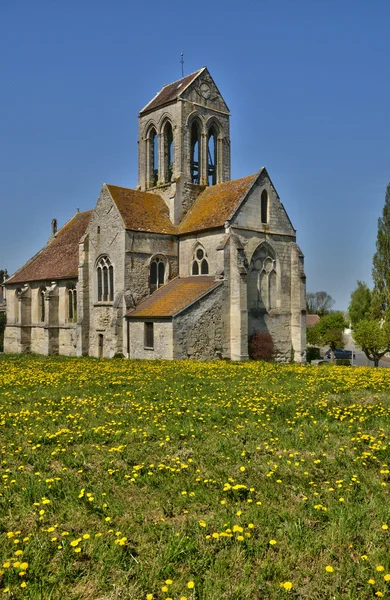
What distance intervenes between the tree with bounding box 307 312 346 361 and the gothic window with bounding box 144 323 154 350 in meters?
31.2

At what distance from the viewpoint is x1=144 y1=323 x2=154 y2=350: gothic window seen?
2627 centimetres

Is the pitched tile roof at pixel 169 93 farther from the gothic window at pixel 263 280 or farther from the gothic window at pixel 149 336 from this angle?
the gothic window at pixel 149 336

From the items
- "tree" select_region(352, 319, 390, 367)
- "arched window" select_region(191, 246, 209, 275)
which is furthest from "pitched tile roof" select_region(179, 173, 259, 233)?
"tree" select_region(352, 319, 390, 367)

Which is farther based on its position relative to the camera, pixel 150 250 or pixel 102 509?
pixel 150 250

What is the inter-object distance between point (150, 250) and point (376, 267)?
2742 cm

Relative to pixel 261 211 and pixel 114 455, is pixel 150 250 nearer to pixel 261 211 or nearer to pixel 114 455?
pixel 261 211

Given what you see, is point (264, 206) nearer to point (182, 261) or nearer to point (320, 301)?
point (182, 261)

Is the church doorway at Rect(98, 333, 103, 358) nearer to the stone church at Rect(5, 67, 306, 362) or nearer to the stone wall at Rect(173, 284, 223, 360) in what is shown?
the stone church at Rect(5, 67, 306, 362)

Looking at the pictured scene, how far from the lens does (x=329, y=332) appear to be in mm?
53719

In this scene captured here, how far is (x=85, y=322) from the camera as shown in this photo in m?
31.4

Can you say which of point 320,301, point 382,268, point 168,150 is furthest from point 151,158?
point 320,301

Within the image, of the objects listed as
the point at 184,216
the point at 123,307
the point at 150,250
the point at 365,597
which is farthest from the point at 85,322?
the point at 365,597

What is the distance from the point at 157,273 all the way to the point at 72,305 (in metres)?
7.38

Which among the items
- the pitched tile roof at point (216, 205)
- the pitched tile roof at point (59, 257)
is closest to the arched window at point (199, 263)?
the pitched tile roof at point (216, 205)
